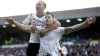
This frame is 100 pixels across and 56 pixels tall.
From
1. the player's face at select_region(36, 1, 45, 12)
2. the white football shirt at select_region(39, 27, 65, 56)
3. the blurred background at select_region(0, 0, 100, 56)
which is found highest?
the player's face at select_region(36, 1, 45, 12)

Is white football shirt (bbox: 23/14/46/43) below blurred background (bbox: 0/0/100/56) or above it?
above

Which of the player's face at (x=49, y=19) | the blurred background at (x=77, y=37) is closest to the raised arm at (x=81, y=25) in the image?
the player's face at (x=49, y=19)

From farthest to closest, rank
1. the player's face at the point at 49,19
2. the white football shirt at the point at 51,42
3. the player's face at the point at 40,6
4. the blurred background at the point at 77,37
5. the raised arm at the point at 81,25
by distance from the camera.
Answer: the blurred background at the point at 77,37, the player's face at the point at 40,6, the white football shirt at the point at 51,42, the player's face at the point at 49,19, the raised arm at the point at 81,25

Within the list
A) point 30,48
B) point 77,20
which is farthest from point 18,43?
point 30,48

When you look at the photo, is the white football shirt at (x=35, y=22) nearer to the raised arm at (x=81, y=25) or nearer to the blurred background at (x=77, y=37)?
the raised arm at (x=81, y=25)

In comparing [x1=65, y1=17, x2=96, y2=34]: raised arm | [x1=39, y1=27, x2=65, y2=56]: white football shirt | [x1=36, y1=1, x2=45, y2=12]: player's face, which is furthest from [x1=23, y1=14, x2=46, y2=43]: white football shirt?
[x1=65, y1=17, x2=96, y2=34]: raised arm

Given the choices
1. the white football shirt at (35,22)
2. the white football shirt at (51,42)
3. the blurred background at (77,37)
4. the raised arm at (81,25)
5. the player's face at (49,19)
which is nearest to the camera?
the raised arm at (81,25)

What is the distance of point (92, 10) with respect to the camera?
945 inches

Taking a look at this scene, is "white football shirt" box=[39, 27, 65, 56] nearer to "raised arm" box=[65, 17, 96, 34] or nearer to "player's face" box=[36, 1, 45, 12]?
"raised arm" box=[65, 17, 96, 34]

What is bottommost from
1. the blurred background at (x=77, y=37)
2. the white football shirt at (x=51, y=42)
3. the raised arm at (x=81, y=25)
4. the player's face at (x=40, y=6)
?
the blurred background at (x=77, y=37)

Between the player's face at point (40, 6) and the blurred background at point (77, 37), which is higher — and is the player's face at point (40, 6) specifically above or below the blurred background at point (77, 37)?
above

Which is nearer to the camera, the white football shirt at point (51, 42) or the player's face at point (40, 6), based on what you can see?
the white football shirt at point (51, 42)

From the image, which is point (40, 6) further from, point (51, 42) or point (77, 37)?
point (77, 37)

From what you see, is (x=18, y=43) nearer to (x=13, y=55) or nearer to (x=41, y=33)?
(x=13, y=55)
